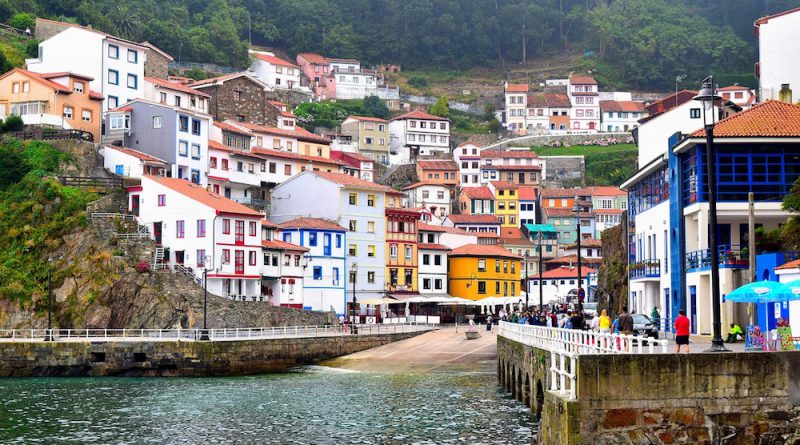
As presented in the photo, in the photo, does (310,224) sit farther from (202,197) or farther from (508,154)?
(508,154)

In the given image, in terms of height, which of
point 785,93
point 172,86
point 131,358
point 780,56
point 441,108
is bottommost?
point 131,358

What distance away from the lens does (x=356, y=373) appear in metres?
65.5

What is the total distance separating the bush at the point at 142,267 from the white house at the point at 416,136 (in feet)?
271

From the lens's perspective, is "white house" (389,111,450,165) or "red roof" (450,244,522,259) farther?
"white house" (389,111,450,165)

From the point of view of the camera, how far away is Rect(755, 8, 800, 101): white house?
6931 centimetres

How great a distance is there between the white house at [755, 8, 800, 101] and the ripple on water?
26.3m

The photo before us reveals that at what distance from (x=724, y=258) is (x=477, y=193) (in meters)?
97.1

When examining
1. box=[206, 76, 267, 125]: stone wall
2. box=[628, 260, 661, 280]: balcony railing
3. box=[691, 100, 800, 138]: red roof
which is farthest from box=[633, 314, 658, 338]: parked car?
box=[206, 76, 267, 125]: stone wall

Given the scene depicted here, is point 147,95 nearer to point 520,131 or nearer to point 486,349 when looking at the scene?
point 486,349

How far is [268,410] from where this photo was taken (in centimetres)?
4741

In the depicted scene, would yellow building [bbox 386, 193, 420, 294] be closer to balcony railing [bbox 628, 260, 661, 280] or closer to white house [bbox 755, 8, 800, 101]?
balcony railing [bbox 628, 260, 661, 280]

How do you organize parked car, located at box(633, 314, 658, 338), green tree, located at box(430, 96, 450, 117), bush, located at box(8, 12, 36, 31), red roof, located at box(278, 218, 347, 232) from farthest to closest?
green tree, located at box(430, 96, 450, 117), bush, located at box(8, 12, 36, 31), red roof, located at box(278, 218, 347, 232), parked car, located at box(633, 314, 658, 338)

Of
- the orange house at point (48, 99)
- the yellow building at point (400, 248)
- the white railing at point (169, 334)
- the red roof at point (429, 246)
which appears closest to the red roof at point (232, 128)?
the orange house at point (48, 99)

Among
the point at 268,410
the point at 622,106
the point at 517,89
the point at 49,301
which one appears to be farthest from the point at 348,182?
the point at 622,106
